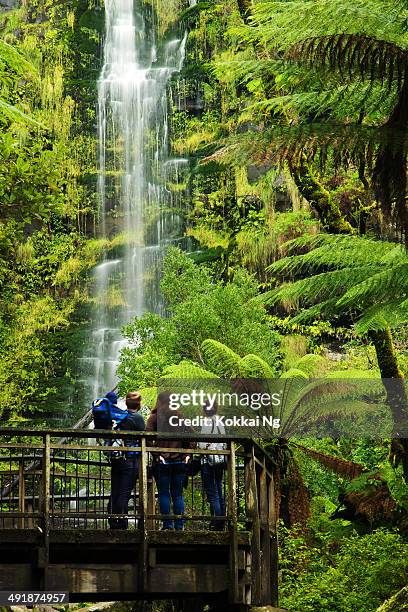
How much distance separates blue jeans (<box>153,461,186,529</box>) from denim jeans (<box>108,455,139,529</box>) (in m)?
0.26

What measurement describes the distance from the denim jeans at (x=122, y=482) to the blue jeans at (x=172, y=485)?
0.26 meters

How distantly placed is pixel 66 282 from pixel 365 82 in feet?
90.3

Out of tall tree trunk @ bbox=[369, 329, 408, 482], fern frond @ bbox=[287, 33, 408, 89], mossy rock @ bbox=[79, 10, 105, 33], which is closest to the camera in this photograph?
fern frond @ bbox=[287, 33, 408, 89]

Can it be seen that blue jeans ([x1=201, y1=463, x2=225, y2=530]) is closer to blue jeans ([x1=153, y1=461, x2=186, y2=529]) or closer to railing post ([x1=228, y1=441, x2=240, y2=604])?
blue jeans ([x1=153, y1=461, x2=186, y2=529])

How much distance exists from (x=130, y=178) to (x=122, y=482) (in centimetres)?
2961

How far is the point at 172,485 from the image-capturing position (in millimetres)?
9828

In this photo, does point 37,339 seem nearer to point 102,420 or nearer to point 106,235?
point 106,235

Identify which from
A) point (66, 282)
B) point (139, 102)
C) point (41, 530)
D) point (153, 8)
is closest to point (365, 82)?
point (41, 530)

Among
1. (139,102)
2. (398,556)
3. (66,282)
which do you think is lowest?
(398,556)

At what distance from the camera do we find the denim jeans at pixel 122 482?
379 inches

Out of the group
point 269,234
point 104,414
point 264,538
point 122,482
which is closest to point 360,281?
point 264,538

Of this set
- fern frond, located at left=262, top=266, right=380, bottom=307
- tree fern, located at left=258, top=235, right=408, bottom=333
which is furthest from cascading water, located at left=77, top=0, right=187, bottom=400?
fern frond, located at left=262, top=266, right=380, bottom=307

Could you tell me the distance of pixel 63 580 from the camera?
9047mm

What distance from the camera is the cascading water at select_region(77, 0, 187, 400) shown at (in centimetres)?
3541
